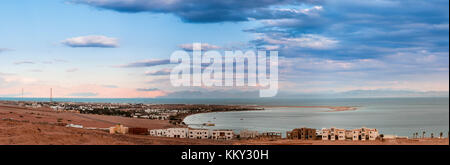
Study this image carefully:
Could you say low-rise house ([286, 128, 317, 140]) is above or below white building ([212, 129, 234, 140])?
above

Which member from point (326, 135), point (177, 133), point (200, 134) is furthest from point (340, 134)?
point (177, 133)

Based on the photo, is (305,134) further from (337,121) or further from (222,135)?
(337,121)

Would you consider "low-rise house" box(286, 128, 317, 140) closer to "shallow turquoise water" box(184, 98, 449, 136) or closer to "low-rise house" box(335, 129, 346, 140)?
"low-rise house" box(335, 129, 346, 140)

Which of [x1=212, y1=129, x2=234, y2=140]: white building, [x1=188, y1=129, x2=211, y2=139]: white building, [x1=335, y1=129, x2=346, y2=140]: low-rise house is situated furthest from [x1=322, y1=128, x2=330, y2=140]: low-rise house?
[x1=188, y1=129, x2=211, y2=139]: white building

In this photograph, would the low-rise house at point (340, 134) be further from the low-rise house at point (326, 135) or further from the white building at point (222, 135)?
the white building at point (222, 135)

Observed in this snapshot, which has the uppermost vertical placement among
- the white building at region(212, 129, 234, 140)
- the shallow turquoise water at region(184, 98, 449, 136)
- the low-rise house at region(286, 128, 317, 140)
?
the low-rise house at region(286, 128, 317, 140)

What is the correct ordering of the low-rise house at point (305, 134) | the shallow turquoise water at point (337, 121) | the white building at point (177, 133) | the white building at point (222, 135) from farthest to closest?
the shallow turquoise water at point (337, 121) < the white building at point (177, 133) < the white building at point (222, 135) < the low-rise house at point (305, 134)

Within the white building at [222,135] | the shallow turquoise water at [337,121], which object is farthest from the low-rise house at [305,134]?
the shallow turquoise water at [337,121]

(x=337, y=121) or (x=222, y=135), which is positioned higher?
(x=222, y=135)

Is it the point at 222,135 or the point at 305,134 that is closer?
the point at 305,134

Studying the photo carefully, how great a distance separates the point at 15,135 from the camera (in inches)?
730
